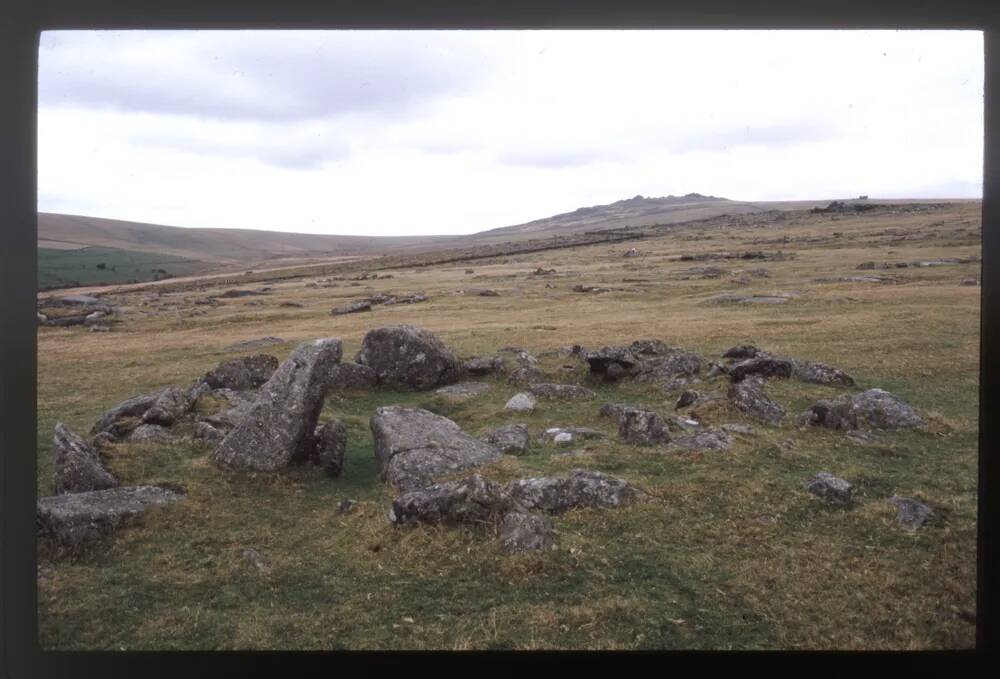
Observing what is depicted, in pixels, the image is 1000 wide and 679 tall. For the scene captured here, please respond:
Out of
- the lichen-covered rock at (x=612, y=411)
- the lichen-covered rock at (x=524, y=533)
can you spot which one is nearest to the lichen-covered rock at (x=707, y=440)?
the lichen-covered rock at (x=612, y=411)

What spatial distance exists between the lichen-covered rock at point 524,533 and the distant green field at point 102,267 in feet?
316

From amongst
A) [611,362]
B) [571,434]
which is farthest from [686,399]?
[571,434]

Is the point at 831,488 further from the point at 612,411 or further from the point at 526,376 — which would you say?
the point at 526,376

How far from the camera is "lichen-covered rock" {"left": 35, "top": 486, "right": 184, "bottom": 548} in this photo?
11203 mm

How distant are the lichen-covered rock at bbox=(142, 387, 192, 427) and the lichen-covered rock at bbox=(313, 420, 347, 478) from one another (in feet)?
18.6

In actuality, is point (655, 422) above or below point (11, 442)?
below

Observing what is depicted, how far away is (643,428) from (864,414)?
6542 mm

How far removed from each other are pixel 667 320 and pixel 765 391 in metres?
20.7

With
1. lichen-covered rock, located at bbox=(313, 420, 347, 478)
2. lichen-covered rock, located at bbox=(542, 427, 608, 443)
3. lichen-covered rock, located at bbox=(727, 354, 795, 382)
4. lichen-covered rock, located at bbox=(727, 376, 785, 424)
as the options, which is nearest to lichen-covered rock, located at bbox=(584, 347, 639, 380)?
lichen-covered rock, located at bbox=(727, 354, 795, 382)

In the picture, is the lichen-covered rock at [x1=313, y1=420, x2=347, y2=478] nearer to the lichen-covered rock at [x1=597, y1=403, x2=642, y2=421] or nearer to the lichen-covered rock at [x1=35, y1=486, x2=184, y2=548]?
the lichen-covered rock at [x1=35, y1=486, x2=184, y2=548]

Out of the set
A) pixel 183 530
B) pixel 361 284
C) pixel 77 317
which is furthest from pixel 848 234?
pixel 183 530

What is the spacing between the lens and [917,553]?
10.9 meters

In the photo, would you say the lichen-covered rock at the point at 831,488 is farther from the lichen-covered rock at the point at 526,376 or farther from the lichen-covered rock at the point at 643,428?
the lichen-covered rock at the point at 526,376

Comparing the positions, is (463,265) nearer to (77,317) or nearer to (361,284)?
(361,284)
